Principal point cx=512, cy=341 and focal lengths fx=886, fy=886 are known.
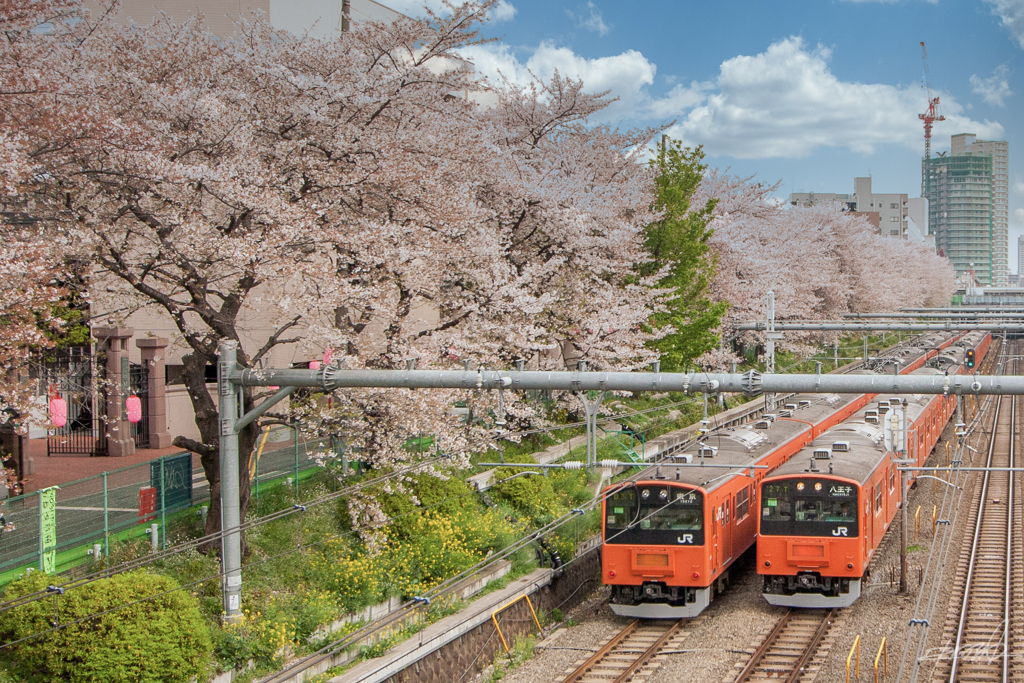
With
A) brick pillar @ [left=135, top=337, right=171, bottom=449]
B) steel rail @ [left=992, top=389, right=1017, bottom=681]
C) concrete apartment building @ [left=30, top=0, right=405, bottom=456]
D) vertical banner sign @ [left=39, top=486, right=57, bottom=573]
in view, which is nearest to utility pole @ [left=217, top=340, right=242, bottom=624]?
vertical banner sign @ [left=39, top=486, right=57, bottom=573]

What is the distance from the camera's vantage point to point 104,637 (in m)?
9.39

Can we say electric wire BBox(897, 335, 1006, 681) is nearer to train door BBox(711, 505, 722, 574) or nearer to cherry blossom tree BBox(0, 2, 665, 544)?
train door BBox(711, 505, 722, 574)

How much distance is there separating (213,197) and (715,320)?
59.2 feet

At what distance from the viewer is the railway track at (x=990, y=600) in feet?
41.8

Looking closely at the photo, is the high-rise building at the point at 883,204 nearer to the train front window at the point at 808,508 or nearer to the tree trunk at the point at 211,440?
the train front window at the point at 808,508

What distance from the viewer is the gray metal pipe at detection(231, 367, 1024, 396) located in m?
8.46

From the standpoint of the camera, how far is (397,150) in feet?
52.5

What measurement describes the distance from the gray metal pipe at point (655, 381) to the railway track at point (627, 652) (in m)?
5.44

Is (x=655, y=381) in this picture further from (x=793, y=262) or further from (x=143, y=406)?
(x=793, y=262)

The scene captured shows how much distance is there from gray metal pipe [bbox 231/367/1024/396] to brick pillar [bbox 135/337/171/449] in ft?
40.8

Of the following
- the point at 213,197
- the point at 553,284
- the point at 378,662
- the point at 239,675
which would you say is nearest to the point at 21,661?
the point at 239,675

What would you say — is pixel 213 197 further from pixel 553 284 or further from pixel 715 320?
pixel 715 320

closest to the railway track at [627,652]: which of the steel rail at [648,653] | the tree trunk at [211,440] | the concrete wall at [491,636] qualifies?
the steel rail at [648,653]

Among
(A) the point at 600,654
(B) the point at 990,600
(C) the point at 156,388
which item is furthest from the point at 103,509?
(B) the point at 990,600
